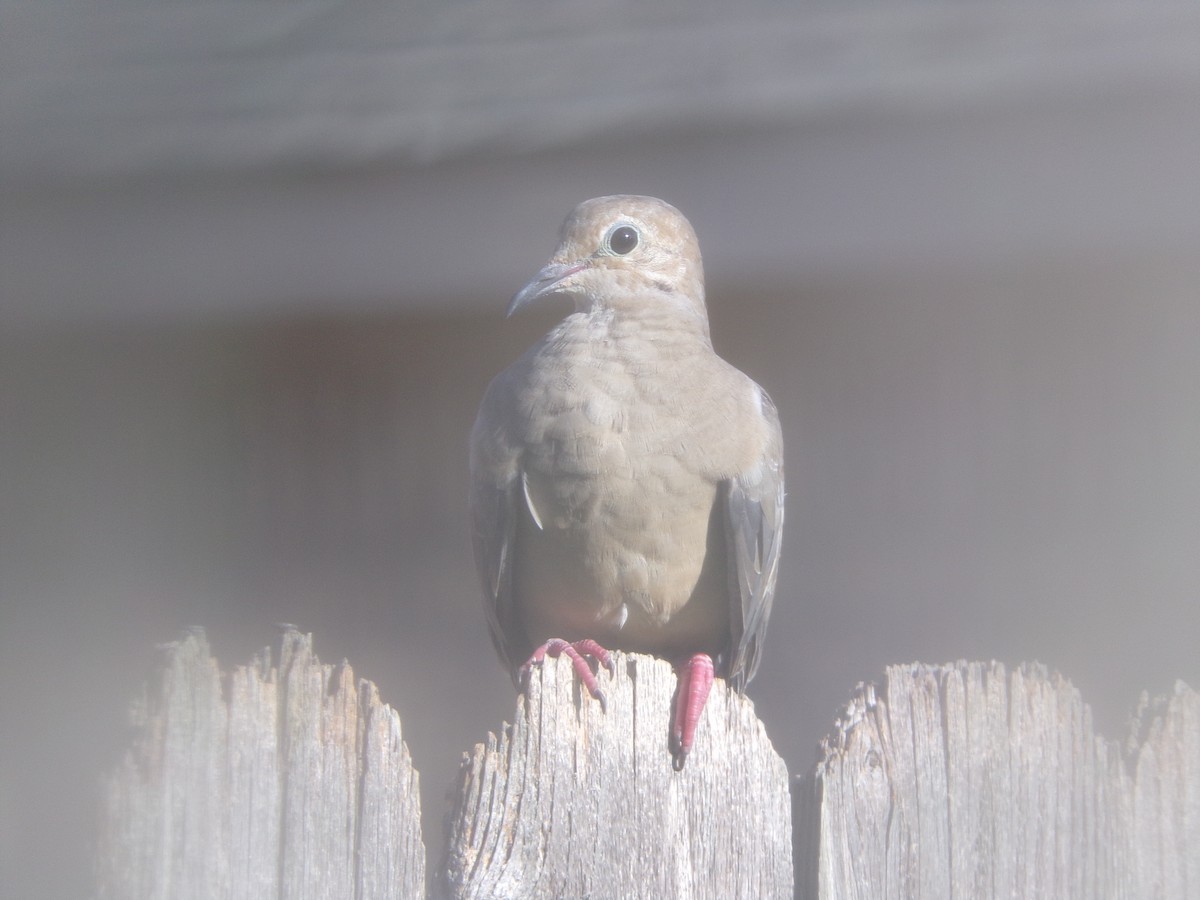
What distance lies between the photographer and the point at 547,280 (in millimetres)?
2822

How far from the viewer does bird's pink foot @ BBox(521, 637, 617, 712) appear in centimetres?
173

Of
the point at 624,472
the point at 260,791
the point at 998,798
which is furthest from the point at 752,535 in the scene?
the point at 260,791

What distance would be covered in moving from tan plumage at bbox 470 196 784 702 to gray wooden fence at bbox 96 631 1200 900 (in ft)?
3.02

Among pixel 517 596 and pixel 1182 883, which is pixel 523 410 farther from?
pixel 1182 883

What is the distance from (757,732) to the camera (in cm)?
171

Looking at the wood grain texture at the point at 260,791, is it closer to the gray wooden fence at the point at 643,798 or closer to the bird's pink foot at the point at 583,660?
the gray wooden fence at the point at 643,798

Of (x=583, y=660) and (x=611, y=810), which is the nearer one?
(x=611, y=810)

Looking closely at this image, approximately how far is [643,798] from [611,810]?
51 millimetres

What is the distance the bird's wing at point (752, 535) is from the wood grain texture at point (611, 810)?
39.4 inches

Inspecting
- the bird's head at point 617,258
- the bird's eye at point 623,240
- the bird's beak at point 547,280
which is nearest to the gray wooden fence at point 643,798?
the bird's beak at point 547,280

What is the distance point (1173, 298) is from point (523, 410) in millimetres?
2538

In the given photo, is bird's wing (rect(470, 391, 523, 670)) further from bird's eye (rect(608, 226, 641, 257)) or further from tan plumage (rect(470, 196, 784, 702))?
bird's eye (rect(608, 226, 641, 257))

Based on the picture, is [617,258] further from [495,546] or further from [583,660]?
[583,660]

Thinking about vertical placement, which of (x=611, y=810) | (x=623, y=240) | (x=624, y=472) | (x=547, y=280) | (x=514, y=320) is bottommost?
(x=611, y=810)
